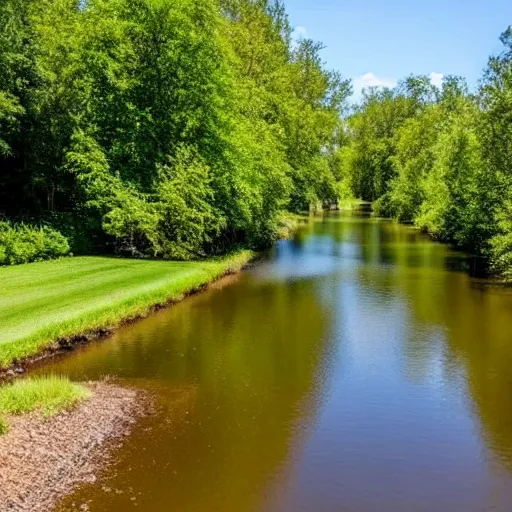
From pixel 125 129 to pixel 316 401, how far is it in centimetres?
2673

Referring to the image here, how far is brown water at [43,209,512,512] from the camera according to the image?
1080 centimetres

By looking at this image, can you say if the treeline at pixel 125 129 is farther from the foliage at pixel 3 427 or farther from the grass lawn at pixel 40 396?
the foliage at pixel 3 427

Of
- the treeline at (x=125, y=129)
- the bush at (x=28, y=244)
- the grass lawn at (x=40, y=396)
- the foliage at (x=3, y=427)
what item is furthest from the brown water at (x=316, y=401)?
the bush at (x=28, y=244)

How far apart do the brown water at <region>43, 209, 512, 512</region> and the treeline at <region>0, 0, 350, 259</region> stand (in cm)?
831


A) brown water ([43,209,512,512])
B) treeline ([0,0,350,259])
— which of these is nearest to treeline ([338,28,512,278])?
brown water ([43,209,512,512])

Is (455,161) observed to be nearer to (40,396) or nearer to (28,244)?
(28,244)

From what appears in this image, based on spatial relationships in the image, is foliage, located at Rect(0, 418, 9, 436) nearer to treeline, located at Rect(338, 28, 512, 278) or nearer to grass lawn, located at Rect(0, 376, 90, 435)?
grass lawn, located at Rect(0, 376, 90, 435)

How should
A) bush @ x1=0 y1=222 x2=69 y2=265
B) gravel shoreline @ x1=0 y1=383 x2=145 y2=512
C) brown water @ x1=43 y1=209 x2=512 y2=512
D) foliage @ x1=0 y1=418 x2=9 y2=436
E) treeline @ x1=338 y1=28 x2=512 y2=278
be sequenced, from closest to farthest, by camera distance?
gravel shoreline @ x1=0 y1=383 x2=145 y2=512
brown water @ x1=43 y1=209 x2=512 y2=512
foliage @ x1=0 y1=418 x2=9 y2=436
bush @ x1=0 y1=222 x2=69 y2=265
treeline @ x1=338 y1=28 x2=512 y2=278

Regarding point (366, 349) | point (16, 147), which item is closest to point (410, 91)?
point (16, 147)

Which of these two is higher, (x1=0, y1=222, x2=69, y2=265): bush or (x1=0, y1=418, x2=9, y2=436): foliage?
(x1=0, y1=222, x2=69, y2=265): bush

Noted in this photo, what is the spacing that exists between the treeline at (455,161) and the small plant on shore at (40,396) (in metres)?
23.8

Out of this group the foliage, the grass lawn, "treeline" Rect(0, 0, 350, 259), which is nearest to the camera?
the foliage

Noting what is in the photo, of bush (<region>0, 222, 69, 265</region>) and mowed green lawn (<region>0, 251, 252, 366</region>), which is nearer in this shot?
mowed green lawn (<region>0, 251, 252, 366</region>)

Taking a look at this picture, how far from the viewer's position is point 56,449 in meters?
11.7
